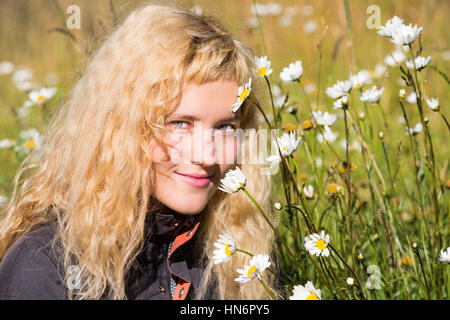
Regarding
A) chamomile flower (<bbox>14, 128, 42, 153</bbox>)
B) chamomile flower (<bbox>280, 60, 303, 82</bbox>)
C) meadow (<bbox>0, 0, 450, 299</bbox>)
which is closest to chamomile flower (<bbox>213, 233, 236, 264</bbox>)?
meadow (<bbox>0, 0, 450, 299</bbox>)

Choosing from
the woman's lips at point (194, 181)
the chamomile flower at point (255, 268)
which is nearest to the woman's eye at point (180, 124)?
the woman's lips at point (194, 181)

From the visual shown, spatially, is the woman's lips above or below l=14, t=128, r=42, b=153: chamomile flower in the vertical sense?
above

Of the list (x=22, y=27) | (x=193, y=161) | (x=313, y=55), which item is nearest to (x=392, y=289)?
(x=193, y=161)

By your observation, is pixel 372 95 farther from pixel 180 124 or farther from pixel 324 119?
pixel 180 124

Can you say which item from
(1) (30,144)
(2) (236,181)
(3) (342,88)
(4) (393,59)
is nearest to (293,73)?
(3) (342,88)

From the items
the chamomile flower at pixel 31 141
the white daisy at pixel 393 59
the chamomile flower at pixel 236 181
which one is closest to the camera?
the chamomile flower at pixel 236 181

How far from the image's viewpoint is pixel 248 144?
1.37 meters

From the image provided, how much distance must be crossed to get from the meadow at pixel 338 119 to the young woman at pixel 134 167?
0.42ft

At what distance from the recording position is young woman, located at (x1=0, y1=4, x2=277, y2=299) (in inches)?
43.0

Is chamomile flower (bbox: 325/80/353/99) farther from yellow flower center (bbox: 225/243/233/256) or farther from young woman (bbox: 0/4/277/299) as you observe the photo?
yellow flower center (bbox: 225/243/233/256)

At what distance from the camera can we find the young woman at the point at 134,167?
3.58 feet

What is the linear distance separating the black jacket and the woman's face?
0.08m

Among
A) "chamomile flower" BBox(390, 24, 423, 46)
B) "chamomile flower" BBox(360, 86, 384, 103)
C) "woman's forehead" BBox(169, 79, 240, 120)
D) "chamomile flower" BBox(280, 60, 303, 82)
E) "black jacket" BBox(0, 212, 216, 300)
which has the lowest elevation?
"black jacket" BBox(0, 212, 216, 300)

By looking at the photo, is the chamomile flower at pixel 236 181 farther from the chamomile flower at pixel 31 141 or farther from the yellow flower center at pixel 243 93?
the chamomile flower at pixel 31 141
